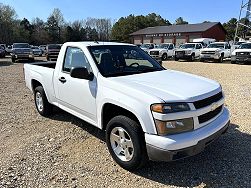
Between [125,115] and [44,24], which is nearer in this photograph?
[125,115]

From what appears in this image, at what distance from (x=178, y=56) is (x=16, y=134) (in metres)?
24.7

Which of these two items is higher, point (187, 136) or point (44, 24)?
point (44, 24)

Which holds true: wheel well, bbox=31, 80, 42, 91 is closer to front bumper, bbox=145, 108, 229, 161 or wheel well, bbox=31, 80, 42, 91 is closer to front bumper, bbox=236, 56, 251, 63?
front bumper, bbox=145, 108, 229, 161

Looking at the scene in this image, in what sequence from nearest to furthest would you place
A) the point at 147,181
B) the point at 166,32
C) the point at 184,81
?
the point at 147,181, the point at 184,81, the point at 166,32

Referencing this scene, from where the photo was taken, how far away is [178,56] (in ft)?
93.4

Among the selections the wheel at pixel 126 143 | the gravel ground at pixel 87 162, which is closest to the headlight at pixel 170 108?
the wheel at pixel 126 143

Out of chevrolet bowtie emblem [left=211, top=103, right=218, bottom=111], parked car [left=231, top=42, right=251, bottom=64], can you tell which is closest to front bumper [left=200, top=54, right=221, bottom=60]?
parked car [left=231, top=42, right=251, bottom=64]

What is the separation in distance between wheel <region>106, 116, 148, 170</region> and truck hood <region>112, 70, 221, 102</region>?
0.53m

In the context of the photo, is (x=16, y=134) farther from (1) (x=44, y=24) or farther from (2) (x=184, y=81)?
(1) (x=44, y=24)

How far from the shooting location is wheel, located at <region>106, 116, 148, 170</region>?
145 inches

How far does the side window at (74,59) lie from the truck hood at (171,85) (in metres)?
0.88

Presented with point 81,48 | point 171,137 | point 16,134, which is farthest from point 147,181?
point 16,134

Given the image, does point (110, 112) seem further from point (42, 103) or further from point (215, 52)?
point (215, 52)

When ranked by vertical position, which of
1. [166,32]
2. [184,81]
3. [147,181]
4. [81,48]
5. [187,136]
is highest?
[166,32]
